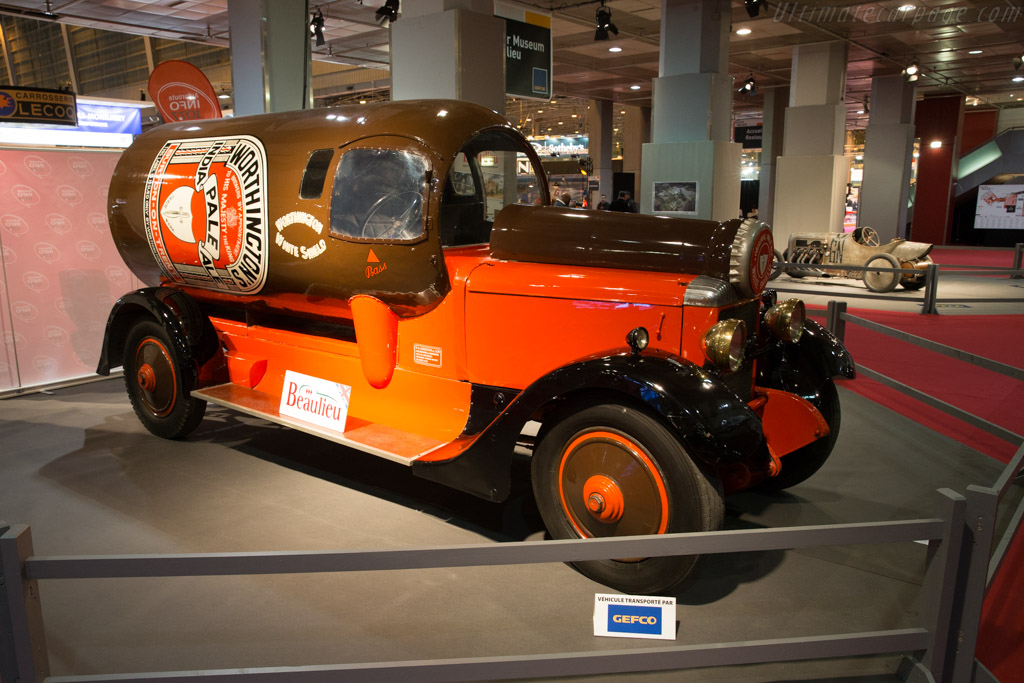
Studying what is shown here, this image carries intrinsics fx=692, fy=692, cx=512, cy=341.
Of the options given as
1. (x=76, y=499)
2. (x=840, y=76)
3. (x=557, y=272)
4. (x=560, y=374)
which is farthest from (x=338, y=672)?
(x=840, y=76)

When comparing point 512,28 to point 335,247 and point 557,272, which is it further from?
point 557,272

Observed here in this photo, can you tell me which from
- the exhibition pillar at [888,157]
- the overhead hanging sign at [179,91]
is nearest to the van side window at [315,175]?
the overhead hanging sign at [179,91]

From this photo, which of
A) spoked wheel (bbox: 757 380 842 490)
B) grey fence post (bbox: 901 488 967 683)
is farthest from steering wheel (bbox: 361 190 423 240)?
grey fence post (bbox: 901 488 967 683)

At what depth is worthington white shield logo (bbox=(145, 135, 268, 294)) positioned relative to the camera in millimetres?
4035

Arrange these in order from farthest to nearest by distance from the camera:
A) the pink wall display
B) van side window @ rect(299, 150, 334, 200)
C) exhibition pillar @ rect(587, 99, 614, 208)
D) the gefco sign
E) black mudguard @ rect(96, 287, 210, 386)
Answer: exhibition pillar @ rect(587, 99, 614, 208) < the gefco sign < the pink wall display < black mudguard @ rect(96, 287, 210, 386) < van side window @ rect(299, 150, 334, 200)

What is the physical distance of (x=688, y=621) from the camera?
2656mm

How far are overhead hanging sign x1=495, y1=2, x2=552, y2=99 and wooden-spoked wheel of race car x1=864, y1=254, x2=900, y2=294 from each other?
646 centimetres

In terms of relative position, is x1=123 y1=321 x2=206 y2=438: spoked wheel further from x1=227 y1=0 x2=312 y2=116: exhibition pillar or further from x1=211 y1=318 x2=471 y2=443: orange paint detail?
x1=227 y1=0 x2=312 y2=116: exhibition pillar

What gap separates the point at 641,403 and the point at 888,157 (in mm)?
Answer: 18835

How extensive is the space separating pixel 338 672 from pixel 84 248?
5.64m

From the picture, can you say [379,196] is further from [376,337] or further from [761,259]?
[761,259]

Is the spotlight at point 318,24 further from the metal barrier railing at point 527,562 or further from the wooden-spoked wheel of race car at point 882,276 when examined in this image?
the metal barrier railing at point 527,562

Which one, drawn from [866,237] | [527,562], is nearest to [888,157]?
[866,237]

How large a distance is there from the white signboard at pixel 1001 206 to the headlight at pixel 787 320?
25633 millimetres
